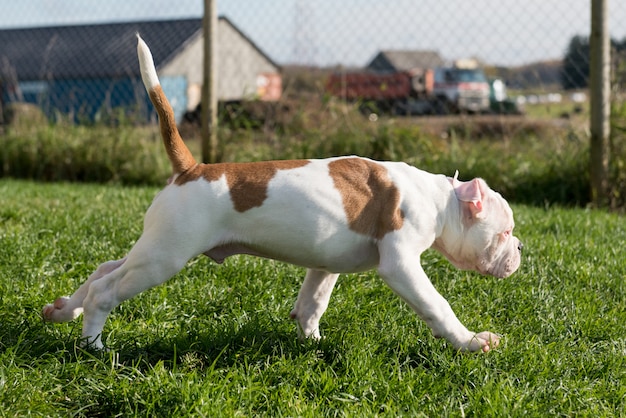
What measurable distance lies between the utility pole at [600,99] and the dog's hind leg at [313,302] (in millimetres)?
3778

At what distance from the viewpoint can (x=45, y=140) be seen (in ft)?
25.4

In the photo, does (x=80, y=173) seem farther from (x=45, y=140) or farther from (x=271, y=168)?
(x=271, y=168)

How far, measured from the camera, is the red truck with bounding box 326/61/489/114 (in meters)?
7.32

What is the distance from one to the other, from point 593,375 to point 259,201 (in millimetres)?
1305

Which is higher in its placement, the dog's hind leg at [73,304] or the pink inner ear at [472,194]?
the pink inner ear at [472,194]

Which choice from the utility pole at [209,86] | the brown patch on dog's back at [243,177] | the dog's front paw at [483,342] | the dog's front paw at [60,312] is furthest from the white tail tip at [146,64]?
the utility pole at [209,86]

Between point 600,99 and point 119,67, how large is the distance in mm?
14187

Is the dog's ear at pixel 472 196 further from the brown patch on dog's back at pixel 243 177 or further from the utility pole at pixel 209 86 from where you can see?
the utility pole at pixel 209 86

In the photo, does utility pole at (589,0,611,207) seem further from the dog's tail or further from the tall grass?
the dog's tail

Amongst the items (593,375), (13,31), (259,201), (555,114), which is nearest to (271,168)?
(259,201)

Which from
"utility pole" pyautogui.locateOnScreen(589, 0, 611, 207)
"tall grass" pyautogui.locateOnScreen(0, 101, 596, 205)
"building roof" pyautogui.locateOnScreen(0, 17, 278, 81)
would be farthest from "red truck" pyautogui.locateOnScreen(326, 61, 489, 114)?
"building roof" pyautogui.locateOnScreen(0, 17, 278, 81)

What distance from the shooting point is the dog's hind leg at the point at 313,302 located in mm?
2846

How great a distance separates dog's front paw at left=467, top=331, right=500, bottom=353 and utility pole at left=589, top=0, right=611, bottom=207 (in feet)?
12.0

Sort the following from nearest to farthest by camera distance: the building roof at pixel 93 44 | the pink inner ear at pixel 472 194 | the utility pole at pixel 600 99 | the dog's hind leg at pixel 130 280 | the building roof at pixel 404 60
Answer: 1. the dog's hind leg at pixel 130 280
2. the pink inner ear at pixel 472 194
3. the utility pole at pixel 600 99
4. the building roof at pixel 404 60
5. the building roof at pixel 93 44
